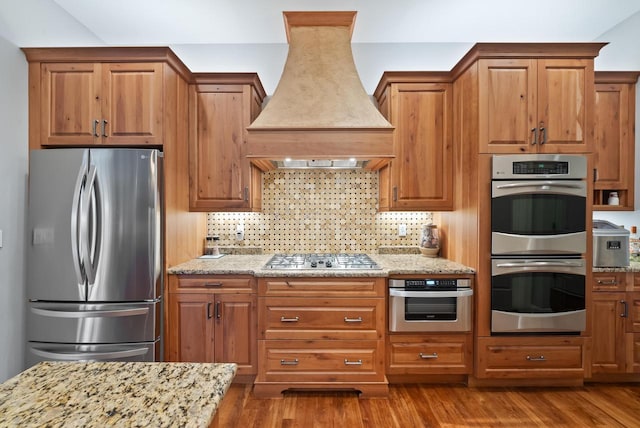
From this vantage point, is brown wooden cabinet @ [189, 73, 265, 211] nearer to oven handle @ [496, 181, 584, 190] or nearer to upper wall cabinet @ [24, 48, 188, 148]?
upper wall cabinet @ [24, 48, 188, 148]

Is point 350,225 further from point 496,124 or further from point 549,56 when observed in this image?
point 549,56

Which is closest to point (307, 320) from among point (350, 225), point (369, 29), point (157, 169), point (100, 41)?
point (350, 225)

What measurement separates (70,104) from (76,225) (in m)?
0.94

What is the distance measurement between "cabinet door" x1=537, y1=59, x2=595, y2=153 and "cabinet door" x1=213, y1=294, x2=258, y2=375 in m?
2.58

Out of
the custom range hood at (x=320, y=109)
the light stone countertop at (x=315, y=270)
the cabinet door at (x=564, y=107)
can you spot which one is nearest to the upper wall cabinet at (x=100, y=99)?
the custom range hood at (x=320, y=109)

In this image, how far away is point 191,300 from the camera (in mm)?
2508

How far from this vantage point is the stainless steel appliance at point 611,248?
2557 mm

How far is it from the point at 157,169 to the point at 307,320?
1570 millimetres

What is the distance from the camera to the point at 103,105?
2416 millimetres

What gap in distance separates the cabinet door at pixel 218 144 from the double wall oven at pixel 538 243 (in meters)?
2.09

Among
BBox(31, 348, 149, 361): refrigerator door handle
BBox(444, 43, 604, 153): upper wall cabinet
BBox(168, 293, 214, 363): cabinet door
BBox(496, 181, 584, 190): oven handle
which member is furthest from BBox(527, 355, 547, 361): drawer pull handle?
BBox(31, 348, 149, 361): refrigerator door handle

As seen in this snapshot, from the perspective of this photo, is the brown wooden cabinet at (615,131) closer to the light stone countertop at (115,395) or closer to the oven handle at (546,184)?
the oven handle at (546,184)

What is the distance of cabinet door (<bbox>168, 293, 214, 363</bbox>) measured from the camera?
8.19 ft

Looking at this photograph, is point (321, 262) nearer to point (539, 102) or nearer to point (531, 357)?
point (531, 357)
